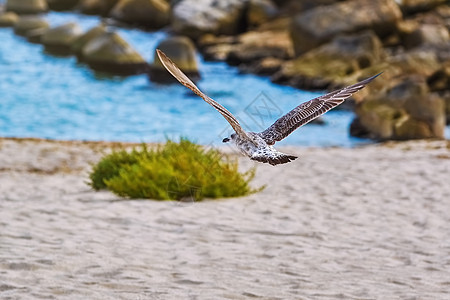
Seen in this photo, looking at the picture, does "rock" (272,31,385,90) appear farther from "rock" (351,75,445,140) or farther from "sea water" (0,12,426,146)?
"rock" (351,75,445,140)

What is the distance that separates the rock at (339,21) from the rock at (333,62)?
103cm

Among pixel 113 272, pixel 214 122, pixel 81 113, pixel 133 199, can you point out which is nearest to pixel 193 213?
pixel 133 199

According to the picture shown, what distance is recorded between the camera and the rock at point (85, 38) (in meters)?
29.8

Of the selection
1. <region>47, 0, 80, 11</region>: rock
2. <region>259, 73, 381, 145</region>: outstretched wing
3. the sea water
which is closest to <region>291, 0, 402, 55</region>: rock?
the sea water

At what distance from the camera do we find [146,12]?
34062 millimetres

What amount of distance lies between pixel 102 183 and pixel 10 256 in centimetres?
386

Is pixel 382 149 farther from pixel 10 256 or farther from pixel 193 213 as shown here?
pixel 10 256

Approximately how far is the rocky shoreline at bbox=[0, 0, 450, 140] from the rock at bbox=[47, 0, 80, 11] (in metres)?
3.12

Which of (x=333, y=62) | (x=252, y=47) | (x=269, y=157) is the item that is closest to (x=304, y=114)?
(x=269, y=157)

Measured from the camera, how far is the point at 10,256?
7.89 m

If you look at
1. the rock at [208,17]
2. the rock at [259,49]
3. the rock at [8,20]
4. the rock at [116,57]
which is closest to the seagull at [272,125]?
the rock at [259,49]

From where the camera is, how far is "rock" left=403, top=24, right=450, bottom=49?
2613 centimetres

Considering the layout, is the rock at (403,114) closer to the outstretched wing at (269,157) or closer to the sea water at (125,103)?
the sea water at (125,103)

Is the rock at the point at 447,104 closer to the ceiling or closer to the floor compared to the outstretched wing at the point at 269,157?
closer to the ceiling
